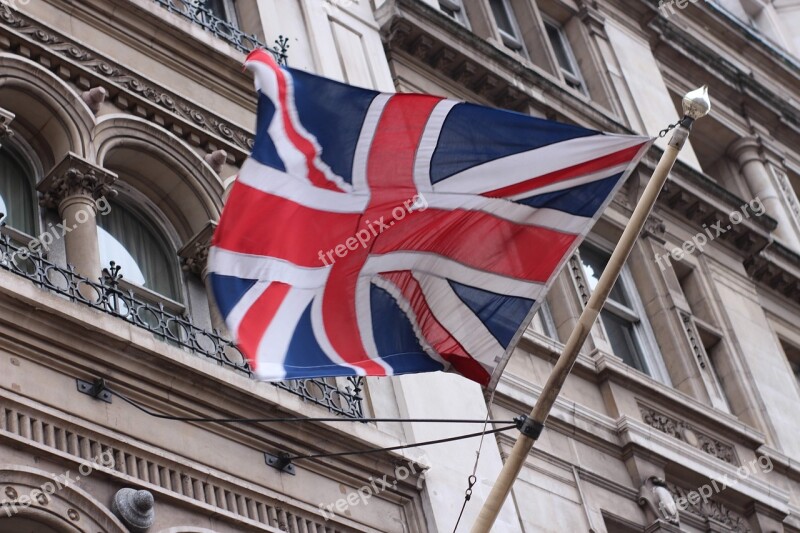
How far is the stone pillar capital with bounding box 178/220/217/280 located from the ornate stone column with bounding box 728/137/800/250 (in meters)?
14.4

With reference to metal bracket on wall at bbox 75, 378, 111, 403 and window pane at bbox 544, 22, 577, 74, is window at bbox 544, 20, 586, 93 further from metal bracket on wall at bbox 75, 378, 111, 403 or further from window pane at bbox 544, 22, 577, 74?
metal bracket on wall at bbox 75, 378, 111, 403

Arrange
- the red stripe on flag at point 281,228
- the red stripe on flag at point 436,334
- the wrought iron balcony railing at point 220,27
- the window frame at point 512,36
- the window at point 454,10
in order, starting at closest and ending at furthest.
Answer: the red stripe on flag at point 436,334, the red stripe on flag at point 281,228, the wrought iron balcony railing at point 220,27, the window at point 454,10, the window frame at point 512,36

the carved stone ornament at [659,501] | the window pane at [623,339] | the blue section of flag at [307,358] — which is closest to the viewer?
the blue section of flag at [307,358]

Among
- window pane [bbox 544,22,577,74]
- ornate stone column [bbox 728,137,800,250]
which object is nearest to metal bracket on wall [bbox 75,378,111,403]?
window pane [bbox 544,22,577,74]

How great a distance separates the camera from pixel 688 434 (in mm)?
20609

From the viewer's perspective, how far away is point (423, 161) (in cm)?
1342

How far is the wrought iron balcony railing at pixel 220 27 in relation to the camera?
59.2ft

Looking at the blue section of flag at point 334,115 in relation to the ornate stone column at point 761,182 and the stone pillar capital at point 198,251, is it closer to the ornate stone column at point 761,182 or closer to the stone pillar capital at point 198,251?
the stone pillar capital at point 198,251

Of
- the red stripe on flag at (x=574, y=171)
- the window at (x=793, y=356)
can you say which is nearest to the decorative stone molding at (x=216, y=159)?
the red stripe on flag at (x=574, y=171)

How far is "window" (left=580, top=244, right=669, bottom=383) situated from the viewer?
21844mm

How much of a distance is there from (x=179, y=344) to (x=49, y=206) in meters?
1.91

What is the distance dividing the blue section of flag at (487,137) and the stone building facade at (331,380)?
273cm

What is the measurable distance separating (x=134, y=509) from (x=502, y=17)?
15.1 meters

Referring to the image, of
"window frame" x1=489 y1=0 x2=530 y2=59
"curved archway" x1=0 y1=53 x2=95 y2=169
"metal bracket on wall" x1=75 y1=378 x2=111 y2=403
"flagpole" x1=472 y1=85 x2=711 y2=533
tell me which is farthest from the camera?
"window frame" x1=489 y1=0 x2=530 y2=59
